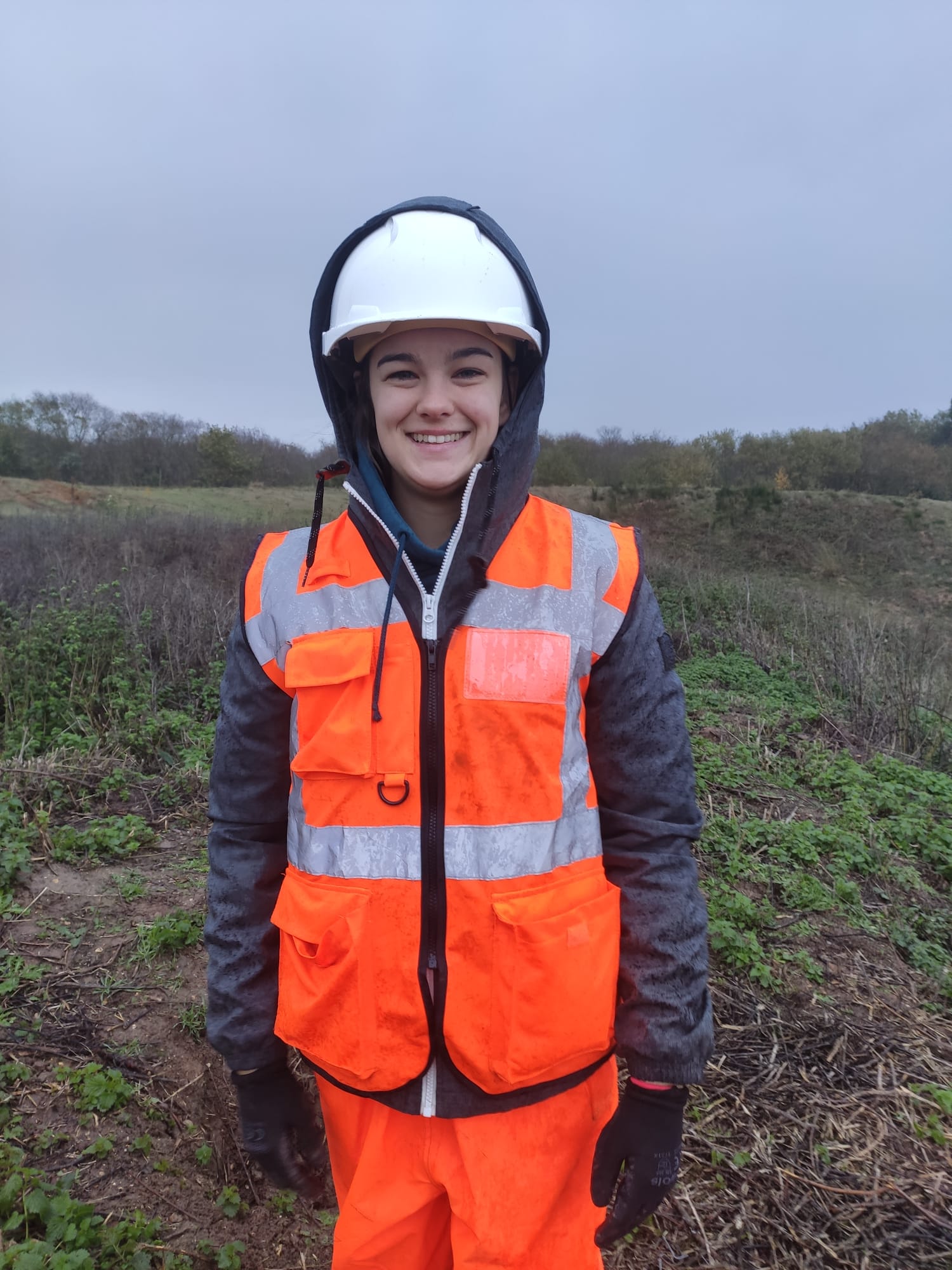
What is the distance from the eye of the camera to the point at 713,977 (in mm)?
3461

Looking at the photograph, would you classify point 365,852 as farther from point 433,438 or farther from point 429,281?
point 429,281

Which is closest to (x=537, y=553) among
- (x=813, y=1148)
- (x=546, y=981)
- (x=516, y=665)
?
(x=516, y=665)

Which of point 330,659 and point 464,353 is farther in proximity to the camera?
point 464,353

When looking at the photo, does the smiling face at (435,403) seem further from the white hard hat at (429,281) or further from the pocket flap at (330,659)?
the pocket flap at (330,659)

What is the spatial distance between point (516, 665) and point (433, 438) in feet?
1.65

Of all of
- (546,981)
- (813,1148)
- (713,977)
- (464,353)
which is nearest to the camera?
(546,981)

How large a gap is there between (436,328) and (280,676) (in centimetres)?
77

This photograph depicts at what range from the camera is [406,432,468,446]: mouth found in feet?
5.06

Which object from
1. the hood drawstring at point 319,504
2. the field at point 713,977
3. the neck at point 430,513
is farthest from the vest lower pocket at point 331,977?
the field at point 713,977

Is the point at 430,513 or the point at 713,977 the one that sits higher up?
the point at 430,513

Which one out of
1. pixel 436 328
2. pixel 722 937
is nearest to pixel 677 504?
pixel 722 937

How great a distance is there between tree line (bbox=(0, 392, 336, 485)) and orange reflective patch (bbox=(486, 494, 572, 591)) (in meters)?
27.7

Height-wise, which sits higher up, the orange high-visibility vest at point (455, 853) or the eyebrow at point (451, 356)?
the eyebrow at point (451, 356)

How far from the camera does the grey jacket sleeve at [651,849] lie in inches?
56.9
